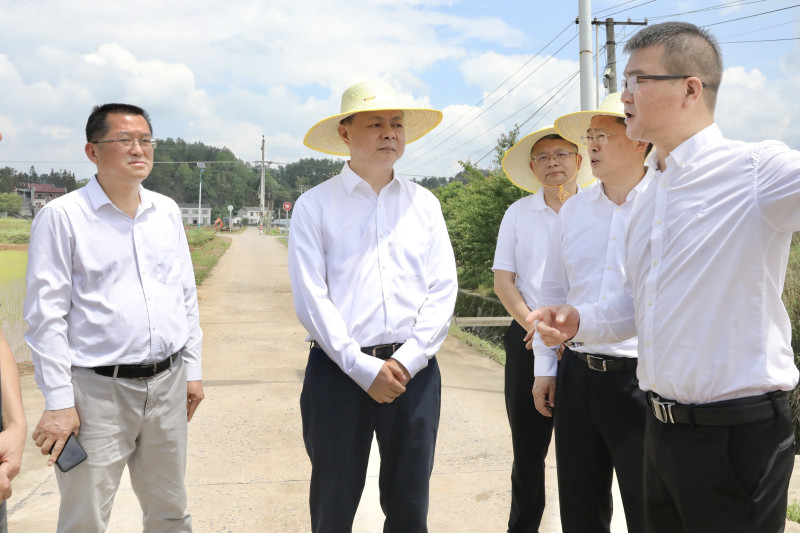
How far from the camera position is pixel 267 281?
19469 millimetres

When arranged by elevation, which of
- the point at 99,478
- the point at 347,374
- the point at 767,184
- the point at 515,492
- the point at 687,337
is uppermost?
the point at 767,184

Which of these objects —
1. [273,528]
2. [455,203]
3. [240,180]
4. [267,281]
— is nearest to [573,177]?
[273,528]

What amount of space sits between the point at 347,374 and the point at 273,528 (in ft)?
5.47

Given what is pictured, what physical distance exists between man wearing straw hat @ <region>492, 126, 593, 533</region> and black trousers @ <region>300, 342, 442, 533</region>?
799mm

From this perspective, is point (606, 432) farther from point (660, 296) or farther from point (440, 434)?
point (440, 434)

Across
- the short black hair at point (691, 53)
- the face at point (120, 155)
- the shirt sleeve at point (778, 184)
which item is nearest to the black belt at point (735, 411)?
the shirt sleeve at point (778, 184)

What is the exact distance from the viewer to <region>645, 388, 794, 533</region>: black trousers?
192 cm

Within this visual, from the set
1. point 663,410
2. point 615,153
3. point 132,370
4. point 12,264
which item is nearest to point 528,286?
point 615,153

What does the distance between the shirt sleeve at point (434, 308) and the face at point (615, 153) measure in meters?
0.75

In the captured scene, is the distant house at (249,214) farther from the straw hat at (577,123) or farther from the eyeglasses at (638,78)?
the eyeglasses at (638,78)

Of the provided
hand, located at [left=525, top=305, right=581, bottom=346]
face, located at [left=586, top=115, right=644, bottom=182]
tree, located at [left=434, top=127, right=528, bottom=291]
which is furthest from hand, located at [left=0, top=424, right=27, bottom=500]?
tree, located at [left=434, top=127, right=528, bottom=291]

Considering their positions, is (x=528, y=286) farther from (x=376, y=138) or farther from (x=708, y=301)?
(x=708, y=301)

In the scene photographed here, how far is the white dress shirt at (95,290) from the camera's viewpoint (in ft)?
9.27

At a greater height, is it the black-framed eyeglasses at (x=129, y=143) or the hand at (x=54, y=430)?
the black-framed eyeglasses at (x=129, y=143)
